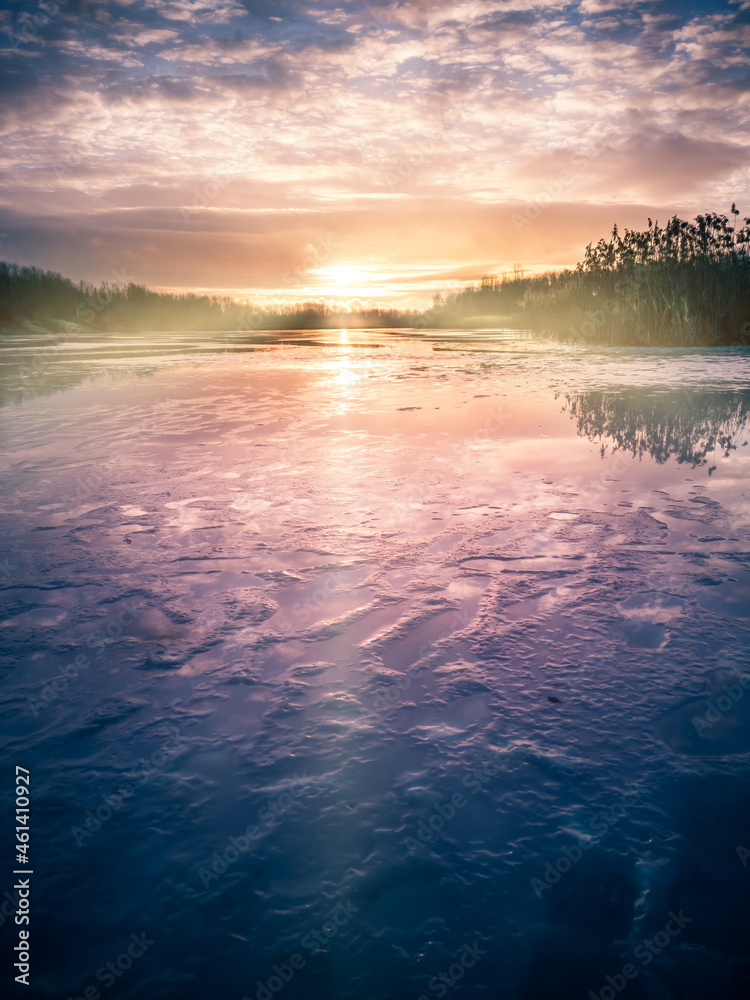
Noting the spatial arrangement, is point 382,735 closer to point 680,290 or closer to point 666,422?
point 666,422

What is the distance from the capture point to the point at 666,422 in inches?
381

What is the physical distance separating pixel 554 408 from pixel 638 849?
10142 millimetres

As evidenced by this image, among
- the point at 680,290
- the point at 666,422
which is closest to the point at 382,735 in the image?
the point at 666,422

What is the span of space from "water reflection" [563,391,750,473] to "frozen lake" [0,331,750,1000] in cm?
167

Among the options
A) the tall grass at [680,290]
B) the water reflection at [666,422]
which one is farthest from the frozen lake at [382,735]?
the tall grass at [680,290]

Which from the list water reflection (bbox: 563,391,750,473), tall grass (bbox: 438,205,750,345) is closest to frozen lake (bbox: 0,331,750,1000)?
water reflection (bbox: 563,391,750,473)

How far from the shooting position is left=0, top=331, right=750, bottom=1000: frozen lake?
181 cm

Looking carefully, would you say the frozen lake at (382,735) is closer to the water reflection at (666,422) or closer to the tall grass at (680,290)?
the water reflection at (666,422)

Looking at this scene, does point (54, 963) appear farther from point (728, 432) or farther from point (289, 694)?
point (728, 432)

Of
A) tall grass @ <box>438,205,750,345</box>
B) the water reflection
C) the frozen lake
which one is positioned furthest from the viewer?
tall grass @ <box>438,205,750,345</box>

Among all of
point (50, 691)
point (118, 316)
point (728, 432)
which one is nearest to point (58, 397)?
point (50, 691)

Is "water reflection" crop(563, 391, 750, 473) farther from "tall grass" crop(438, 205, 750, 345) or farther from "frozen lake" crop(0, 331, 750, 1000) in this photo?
"tall grass" crop(438, 205, 750, 345)

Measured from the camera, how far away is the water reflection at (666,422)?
7.95 metres

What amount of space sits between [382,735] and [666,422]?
8.78m
